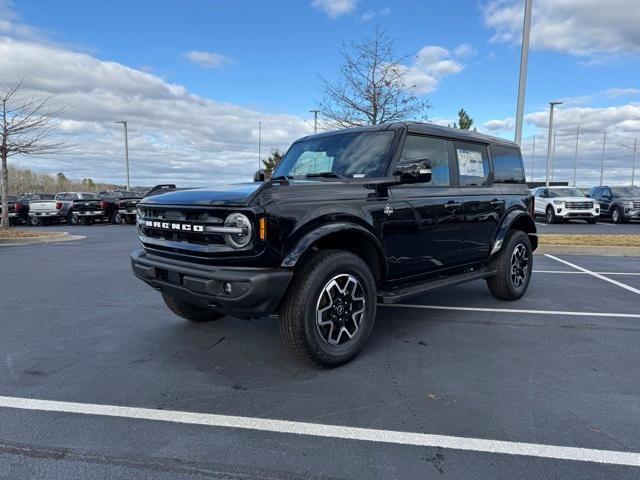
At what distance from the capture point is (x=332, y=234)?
381 centimetres

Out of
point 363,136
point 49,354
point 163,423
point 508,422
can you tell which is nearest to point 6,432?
point 163,423

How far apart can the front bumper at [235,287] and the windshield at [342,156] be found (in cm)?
148

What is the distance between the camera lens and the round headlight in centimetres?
343

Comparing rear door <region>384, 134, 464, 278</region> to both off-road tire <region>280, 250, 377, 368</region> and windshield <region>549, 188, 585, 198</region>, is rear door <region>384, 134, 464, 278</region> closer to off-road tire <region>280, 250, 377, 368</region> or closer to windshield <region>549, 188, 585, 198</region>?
off-road tire <region>280, 250, 377, 368</region>

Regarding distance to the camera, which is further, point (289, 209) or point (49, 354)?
point (49, 354)

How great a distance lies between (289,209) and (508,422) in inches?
79.4

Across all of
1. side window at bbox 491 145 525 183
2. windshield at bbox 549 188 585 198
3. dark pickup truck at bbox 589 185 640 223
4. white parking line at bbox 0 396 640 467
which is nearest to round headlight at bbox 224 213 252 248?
white parking line at bbox 0 396 640 467

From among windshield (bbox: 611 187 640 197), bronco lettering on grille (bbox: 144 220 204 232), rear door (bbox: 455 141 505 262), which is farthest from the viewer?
windshield (bbox: 611 187 640 197)

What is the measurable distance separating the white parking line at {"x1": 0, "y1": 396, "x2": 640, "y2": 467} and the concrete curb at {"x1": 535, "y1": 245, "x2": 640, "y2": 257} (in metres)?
9.45

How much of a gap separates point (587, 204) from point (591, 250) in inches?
455

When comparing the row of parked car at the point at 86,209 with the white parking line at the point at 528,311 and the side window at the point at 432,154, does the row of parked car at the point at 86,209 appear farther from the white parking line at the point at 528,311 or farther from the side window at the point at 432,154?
the side window at the point at 432,154

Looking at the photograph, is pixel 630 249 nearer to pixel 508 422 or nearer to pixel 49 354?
pixel 508 422

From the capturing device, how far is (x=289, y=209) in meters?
3.56

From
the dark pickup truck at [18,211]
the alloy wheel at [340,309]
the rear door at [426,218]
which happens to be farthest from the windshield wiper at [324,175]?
the dark pickup truck at [18,211]
